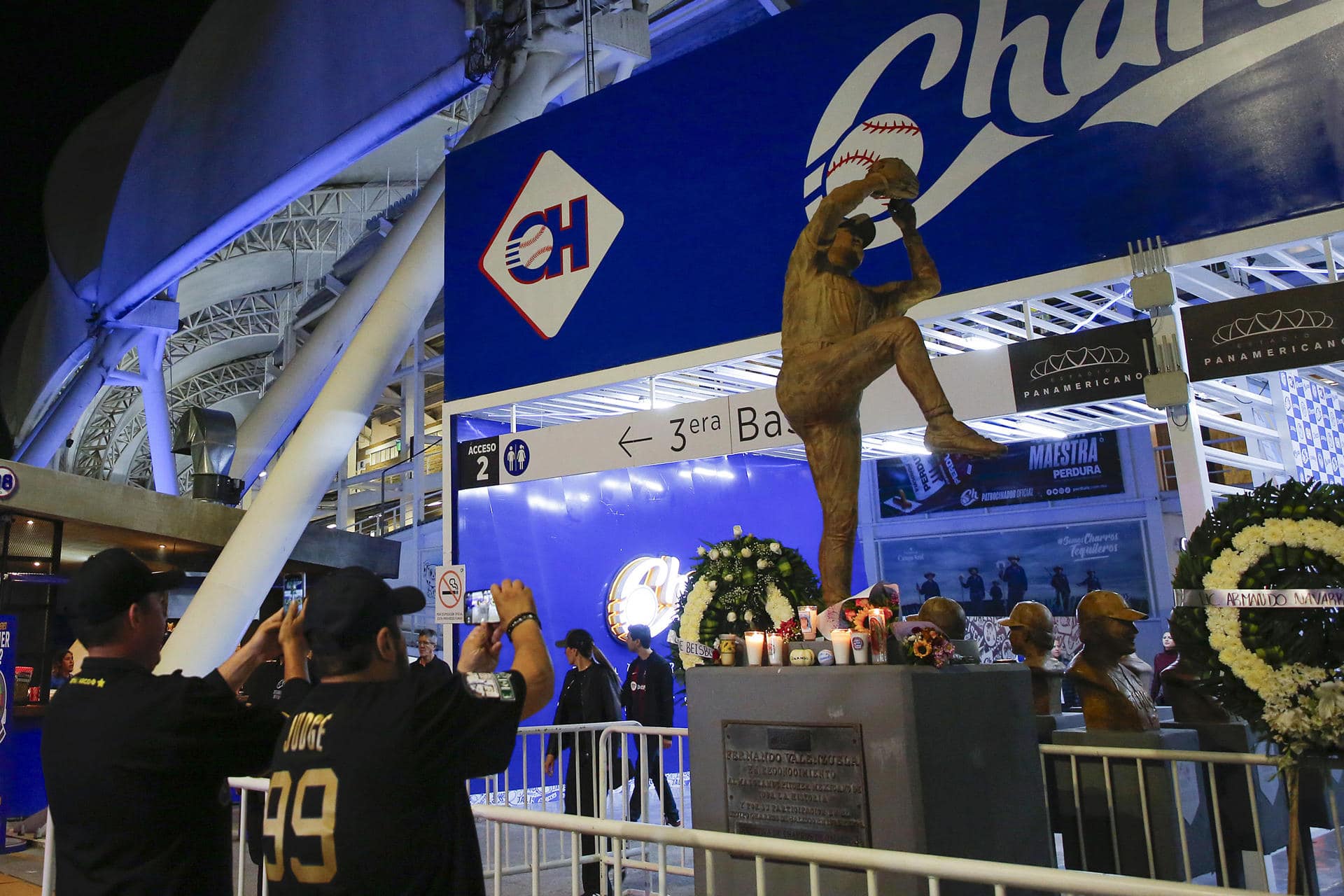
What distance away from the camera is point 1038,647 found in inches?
217

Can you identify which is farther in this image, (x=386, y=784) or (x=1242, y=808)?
(x=1242, y=808)

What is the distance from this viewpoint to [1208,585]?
3.43 meters

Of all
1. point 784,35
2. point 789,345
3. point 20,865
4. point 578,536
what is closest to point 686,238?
point 784,35

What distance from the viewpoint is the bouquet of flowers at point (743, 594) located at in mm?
4570

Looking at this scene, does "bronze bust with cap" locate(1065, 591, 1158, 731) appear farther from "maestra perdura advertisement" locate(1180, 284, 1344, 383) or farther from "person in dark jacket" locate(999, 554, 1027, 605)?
"person in dark jacket" locate(999, 554, 1027, 605)

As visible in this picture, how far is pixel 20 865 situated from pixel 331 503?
121 feet

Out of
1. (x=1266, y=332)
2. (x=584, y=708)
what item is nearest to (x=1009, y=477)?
(x=1266, y=332)

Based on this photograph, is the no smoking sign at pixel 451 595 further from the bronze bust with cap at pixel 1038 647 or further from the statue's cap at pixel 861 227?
the statue's cap at pixel 861 227

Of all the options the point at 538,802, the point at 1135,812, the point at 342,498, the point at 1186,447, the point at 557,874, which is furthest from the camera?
the point at 342,498

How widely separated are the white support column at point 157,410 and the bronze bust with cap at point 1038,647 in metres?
14.5

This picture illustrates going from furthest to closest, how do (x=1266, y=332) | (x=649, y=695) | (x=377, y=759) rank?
(x=649, y=695), (x=1266, y=332), (x=377, y=759)

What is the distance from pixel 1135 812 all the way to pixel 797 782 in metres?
2.00

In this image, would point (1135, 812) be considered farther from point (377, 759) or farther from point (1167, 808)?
point (377, 759)

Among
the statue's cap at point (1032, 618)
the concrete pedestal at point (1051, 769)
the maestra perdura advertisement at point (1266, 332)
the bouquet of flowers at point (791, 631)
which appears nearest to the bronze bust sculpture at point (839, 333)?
the bouquet of flowers at point (791, 631)
